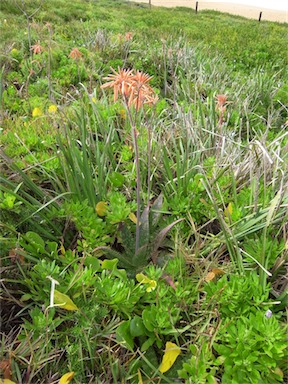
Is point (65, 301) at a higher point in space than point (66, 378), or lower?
higher

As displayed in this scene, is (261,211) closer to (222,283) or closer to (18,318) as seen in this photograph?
(222,283)

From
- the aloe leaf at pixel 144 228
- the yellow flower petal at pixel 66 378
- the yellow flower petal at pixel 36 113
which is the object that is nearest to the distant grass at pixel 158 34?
the yellow flower petal at pixel 36 113

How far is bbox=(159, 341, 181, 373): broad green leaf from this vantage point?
3.93 ft

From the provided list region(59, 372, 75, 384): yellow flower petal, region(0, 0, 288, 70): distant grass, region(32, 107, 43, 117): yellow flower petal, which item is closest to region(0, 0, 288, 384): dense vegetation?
region(59, 372, 75, 384): yellow flower petal

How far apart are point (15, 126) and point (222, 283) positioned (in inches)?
63.6

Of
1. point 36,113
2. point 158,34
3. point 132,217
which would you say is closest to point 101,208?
point 132,217

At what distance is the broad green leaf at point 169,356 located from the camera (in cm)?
120

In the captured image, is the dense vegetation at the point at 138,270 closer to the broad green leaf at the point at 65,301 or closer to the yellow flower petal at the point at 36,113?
the broad green leaf at the point at 65,301

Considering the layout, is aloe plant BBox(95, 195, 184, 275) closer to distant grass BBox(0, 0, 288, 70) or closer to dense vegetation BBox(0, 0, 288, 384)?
dense vegetation BBox(0, 0, 288, 384)

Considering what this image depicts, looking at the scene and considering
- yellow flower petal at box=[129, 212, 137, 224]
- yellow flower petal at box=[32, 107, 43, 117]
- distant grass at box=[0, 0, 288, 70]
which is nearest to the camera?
yellow flower petal at box=[129, 212, 137, 224]

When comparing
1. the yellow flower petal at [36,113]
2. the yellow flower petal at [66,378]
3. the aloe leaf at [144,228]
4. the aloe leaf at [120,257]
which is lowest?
the yellow flower petal at [66,378]

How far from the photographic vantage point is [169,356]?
1.21 metres

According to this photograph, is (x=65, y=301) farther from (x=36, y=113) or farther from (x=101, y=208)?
(x=36, y=113)

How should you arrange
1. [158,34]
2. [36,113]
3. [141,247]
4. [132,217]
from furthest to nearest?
[158,34] < [36,113] < [132,217] < [141,247]
